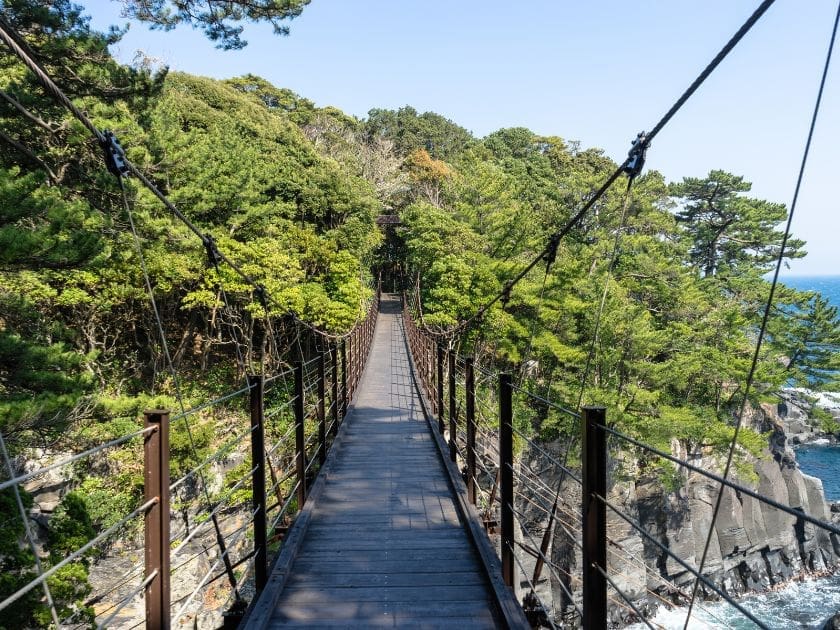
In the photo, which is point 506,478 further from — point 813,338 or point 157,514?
point 813,338

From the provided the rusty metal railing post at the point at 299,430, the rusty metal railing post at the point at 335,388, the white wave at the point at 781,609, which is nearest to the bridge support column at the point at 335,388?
the rusty metal railing post at the point at 335,388

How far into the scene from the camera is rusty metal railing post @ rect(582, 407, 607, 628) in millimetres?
1310

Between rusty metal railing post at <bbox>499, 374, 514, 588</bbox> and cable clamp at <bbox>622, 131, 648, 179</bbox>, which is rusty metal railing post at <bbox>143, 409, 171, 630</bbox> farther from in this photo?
cable clamp at <bbox>622, 131, 648, 179</bbox>

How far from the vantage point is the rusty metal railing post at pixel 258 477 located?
1980 millimetres

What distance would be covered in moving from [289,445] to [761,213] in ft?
53.7

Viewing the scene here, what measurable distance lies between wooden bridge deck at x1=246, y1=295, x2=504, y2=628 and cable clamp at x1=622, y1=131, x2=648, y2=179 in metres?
1.95

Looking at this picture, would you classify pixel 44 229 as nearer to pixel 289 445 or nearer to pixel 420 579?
pixel 420 579

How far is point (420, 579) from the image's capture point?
84.9 inches

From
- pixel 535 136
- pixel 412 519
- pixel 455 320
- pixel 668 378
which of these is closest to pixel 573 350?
pixel 668 378

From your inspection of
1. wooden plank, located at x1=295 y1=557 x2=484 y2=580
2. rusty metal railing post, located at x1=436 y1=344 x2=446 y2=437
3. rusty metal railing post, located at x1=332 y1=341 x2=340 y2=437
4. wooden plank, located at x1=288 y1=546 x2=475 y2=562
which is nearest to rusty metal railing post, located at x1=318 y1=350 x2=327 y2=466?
rusty metal railing post, located at x1=332 y1=341 x2=340 y2=437

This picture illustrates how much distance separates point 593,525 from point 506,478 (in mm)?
870

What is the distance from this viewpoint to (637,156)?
2406mm

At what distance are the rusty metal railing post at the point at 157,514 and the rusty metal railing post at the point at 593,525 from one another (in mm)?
1087

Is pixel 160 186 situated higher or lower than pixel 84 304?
higher
